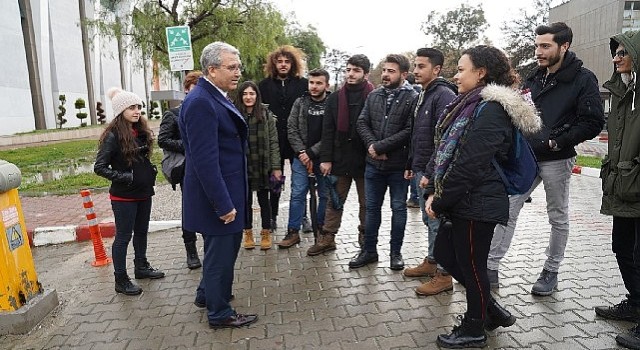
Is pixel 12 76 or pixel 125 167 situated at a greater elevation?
pixel 12 76

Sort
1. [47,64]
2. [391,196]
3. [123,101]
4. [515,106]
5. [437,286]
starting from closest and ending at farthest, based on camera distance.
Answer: [515,106]
[437,286]
[123,101]
[391,196]
[47,64]

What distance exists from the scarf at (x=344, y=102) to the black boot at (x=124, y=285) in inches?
97.1

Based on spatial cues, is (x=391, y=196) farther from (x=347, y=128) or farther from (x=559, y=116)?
(x=559, y=116)

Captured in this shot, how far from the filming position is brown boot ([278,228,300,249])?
535cm

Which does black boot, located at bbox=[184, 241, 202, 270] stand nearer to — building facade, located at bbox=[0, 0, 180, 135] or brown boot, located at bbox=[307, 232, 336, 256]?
brown boot, located at bbox=[307, 232, 336, 256]

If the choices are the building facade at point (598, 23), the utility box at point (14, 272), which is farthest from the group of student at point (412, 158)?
the building facade at point (598, 23)

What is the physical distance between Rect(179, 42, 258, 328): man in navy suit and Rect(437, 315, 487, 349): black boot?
146 cm

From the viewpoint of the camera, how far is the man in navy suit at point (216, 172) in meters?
3.09

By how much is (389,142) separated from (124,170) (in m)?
2.41

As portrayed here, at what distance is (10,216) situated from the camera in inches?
142

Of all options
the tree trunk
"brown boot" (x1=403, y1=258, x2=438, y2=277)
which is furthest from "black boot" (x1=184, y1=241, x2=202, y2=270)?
the tree trunk

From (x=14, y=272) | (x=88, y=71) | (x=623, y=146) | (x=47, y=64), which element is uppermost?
(x=47, y=64)

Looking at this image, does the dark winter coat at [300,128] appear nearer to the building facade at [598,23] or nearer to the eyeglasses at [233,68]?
the eyeglasses at [233,68]

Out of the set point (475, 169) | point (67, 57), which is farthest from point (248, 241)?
point (67, 57)
